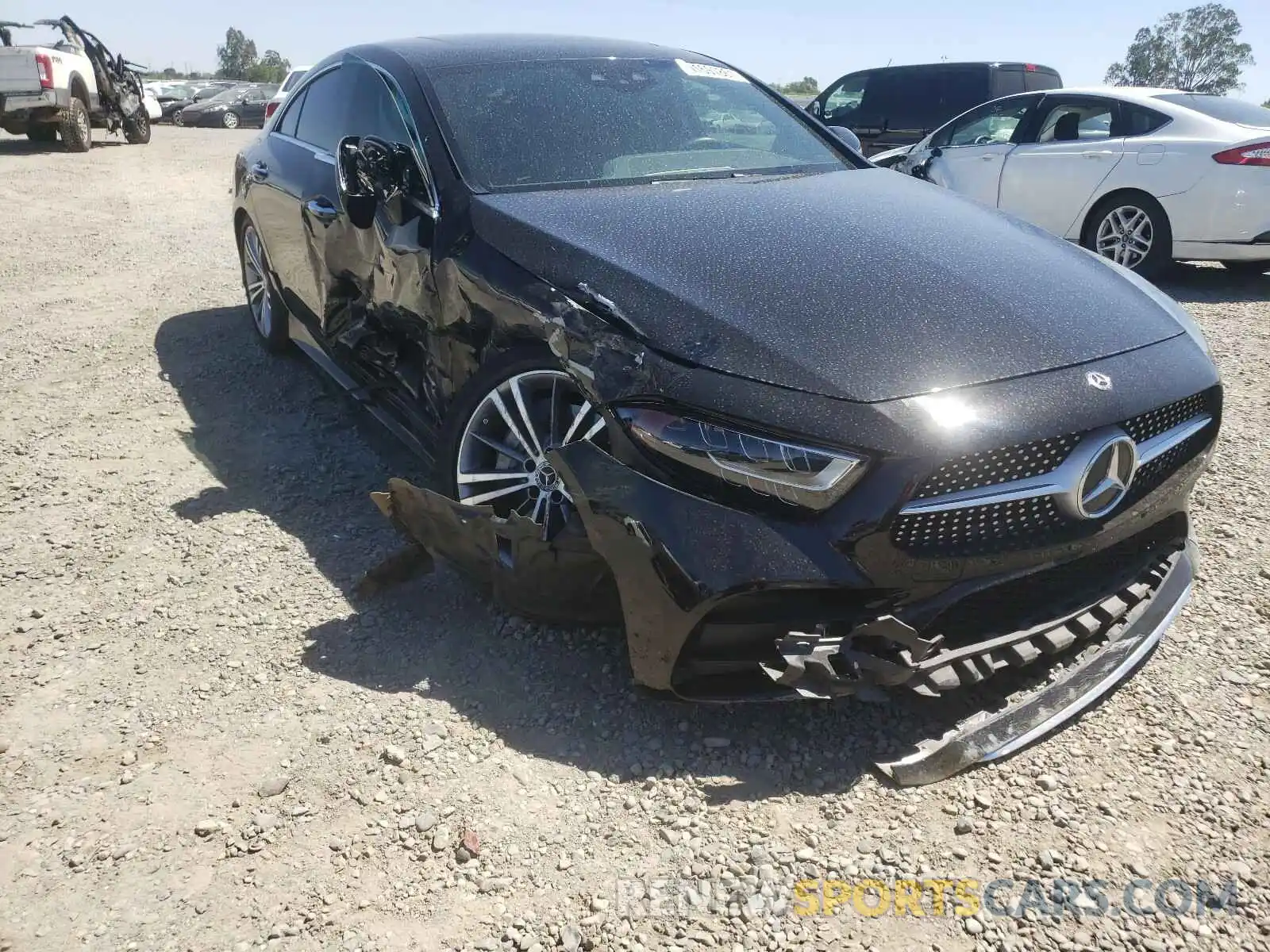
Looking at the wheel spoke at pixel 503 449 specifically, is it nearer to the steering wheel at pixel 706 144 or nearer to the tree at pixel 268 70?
the steering wheel at pixel 706 144

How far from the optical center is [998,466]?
221 centimetres

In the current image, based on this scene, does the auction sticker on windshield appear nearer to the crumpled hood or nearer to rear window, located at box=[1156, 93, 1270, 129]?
the crumpled hood

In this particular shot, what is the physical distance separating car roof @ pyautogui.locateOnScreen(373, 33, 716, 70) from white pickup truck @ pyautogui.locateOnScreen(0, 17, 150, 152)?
12.9m

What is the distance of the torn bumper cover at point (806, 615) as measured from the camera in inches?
85.3

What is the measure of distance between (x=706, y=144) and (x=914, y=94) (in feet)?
30.1

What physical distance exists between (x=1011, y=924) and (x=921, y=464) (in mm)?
949

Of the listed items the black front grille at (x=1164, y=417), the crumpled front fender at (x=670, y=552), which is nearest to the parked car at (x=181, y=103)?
the crumpled front fender at (x=670, y=552)

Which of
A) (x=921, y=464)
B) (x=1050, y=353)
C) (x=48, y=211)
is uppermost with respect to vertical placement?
(x=1050, y=353)

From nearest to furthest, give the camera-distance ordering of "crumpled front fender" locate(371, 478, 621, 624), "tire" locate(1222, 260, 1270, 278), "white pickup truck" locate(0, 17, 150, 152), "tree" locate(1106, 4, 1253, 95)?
1. "crumpled front fender" locate(371, 478, 621, 624)
2. "tire" locate(1222, 260, 1270, 278)
3. "white pickup truck" locate(0, 17, 150, 152)
4. "tree" locate(1106, 4, 1253, 95)

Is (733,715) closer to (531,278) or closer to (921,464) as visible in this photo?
(921,464)

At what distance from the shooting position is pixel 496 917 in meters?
2.03

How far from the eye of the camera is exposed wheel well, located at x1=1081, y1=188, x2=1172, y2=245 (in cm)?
727

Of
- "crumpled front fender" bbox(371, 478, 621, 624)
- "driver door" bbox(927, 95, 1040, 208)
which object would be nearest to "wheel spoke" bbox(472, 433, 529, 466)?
"crumpled front fender" bbox(371, 478, 621, 624)

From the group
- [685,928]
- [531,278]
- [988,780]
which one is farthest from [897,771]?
[531,278]
